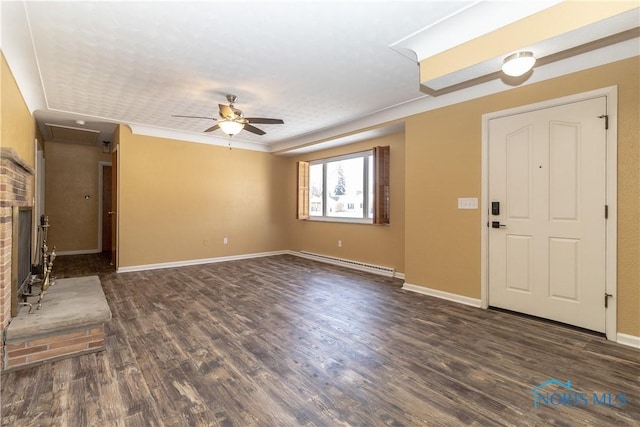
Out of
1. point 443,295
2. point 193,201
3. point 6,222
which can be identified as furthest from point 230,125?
point 443,295

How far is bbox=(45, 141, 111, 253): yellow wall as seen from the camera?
669 centimetres

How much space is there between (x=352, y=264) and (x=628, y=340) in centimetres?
375

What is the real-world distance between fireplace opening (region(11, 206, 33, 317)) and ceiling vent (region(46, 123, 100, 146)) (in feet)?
9.40

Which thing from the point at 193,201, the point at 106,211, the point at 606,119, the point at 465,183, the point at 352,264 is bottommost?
the point at 352,264

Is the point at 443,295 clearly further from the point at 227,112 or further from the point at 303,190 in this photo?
the point at 303,190

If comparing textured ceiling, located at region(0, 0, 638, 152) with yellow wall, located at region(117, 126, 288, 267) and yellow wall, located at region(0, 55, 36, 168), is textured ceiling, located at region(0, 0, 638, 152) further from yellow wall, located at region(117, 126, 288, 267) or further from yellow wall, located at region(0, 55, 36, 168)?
yellow wall, located at region(117, 126, 288, 267)

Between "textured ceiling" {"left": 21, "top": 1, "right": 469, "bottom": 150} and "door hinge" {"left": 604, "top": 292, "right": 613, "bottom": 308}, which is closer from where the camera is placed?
"textured ceiling" {"left": 21, "top": 1, "right": 469, "bottom": 150}

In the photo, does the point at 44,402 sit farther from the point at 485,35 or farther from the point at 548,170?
the point at 548,170

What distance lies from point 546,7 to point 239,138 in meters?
5.23

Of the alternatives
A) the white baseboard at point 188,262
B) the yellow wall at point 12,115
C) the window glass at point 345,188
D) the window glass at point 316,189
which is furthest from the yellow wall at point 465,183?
the yellow wall at point 12,115

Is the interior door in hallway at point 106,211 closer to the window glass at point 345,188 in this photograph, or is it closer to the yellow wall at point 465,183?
the window glass at point 345,188

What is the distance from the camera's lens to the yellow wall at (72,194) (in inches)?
263

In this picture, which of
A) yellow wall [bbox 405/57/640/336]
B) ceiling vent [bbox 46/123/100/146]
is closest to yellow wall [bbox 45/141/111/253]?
ceiling vent [bbox 46/123/100/146]

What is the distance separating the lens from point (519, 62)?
7.64 feet
